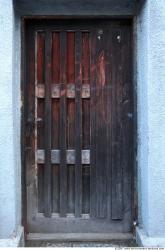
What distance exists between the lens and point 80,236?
536cm

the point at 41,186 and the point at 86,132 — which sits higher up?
the point at 86,132

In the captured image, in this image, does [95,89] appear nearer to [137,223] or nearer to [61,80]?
[61,80]

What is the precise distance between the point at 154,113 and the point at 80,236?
1.69 m

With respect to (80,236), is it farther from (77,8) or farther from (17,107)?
(77,8)

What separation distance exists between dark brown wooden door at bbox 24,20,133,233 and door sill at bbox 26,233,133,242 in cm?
5

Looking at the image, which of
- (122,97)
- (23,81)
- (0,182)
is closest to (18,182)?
(0,182)

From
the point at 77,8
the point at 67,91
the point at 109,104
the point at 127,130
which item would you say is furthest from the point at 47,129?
the point at 77,8

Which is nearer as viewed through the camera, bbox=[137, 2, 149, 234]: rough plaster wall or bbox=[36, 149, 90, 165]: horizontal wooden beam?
bbox=[137, 2, 149, 234]: rough plaster wall

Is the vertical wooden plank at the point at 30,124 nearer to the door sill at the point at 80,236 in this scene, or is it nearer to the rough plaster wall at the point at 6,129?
the door sill at the point at 80,236

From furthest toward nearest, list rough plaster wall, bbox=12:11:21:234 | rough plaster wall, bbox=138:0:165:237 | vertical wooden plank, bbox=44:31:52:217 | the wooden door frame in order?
vertical wooden plank, bbox=44:31:52:217 < the wooden door frame < rough plaster wall, bbox=12:11:21:234 < rough plaster wall, bbox=138:0:165:237

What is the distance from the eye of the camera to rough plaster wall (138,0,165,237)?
4.78m

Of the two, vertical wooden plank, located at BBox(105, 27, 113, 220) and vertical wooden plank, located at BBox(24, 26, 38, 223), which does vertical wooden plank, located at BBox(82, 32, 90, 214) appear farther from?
vertical wooden plank, located at BBox(24, 26, 38, 223)

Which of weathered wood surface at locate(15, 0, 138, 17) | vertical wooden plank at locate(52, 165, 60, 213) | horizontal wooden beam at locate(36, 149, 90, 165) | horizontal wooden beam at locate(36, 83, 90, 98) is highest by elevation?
weathered wood surface at locate(15, 0, 138, 17)

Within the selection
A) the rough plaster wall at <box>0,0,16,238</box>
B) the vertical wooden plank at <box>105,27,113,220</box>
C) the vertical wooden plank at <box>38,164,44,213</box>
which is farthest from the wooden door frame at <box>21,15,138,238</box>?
the rough plaster wall at <box>0,0,16,238</box>
